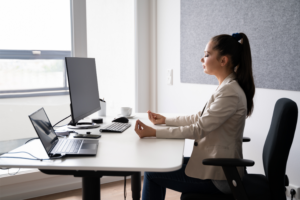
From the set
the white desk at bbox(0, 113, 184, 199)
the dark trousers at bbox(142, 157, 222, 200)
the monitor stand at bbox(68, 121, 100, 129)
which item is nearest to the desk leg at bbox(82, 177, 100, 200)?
the white desk at bbox(0, 113, 184, 199)

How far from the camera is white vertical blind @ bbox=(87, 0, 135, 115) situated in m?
2.98

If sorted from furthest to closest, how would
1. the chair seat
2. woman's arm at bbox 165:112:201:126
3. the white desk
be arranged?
woman's arm at bbox 165:112:201:126, the chair seat, the white desk

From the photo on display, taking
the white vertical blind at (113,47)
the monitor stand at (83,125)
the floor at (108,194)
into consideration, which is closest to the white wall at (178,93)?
the white vertical blind at (113,47)

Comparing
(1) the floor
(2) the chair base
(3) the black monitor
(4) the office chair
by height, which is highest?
(3) the black monitor

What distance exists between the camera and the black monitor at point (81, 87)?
1680mm

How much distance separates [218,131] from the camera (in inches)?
60.4

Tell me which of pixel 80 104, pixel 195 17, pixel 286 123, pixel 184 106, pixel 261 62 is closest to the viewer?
pixel 286 123

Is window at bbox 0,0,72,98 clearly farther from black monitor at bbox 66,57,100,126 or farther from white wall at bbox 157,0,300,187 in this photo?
white wall at bbox 157,0,300,187

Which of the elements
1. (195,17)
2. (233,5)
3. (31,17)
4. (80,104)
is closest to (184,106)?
(195,17)

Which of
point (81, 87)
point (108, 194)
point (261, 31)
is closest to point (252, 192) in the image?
point (81, 87)

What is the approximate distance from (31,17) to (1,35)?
29cm

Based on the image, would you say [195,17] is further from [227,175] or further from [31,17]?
[227,175]

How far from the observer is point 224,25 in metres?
2.52

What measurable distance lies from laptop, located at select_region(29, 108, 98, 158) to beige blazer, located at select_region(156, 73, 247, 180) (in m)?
0.44
